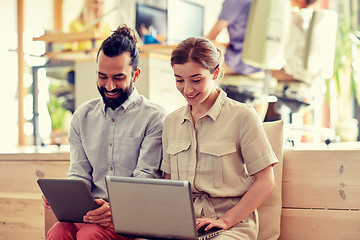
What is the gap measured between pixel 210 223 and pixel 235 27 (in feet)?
8.07

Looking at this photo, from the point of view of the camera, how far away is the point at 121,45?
5.60 feet

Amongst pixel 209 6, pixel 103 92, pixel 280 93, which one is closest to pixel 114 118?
pixel 103 92

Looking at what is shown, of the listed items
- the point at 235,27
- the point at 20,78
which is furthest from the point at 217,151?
the point at 20,78

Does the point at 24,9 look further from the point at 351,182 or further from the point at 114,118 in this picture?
the point at 351,182

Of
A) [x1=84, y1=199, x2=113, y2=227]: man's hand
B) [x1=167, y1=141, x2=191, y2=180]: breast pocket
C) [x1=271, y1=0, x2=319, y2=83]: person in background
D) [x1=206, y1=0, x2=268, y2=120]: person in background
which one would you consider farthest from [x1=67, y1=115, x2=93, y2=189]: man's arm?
[x1=271, y1=0, x2=319, y2=83]: person in background

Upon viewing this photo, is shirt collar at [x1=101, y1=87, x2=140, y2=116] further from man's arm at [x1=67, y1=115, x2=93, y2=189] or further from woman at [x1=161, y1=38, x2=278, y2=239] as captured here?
woman at [x1=161, y1=38, x2=278, y2=239]

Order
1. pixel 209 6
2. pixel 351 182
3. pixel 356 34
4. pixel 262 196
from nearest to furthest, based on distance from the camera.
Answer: pixel 262 196 → pixel 351 182 → pixel 356 34 → pixel 209 6

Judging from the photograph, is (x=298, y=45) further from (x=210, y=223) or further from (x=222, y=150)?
(x=210, y=223)

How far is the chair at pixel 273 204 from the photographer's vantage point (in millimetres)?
1682

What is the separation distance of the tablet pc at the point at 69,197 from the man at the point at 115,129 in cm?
6

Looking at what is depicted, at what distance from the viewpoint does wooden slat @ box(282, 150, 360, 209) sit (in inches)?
67.9

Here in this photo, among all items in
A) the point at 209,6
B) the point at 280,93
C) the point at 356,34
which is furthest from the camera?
the point at 209,6

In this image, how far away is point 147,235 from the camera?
1349mm

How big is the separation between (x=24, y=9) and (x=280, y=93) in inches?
120
